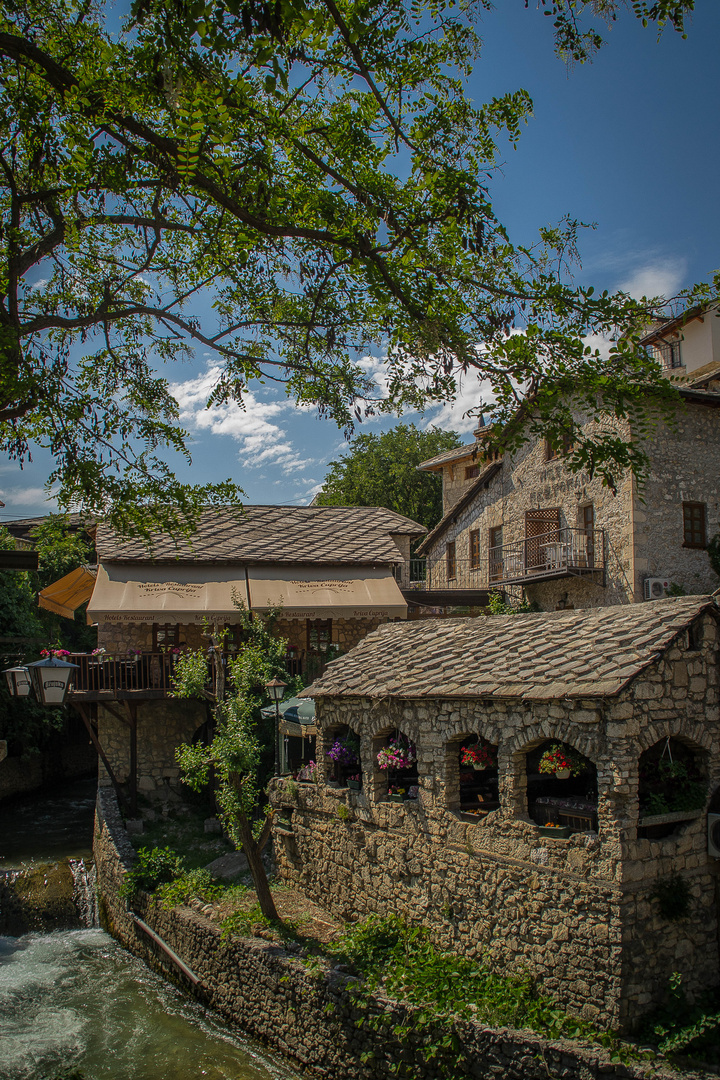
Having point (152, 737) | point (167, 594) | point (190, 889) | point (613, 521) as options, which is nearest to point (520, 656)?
point (190, 889)

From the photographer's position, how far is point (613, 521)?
2017cm

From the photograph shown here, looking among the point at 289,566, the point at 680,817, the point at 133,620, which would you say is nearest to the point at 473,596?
the point at 289,566

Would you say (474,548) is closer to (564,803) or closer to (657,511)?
(657,511)

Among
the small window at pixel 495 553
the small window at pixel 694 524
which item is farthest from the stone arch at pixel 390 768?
the small window at pixel 495 553

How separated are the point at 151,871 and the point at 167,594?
6325 millimetres

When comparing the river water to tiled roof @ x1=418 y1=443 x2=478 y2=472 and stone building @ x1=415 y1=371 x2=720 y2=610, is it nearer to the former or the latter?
stone building @ x1=415 y1=371 x2=720 y2=610

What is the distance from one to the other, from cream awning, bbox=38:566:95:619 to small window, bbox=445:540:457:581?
13991 mm

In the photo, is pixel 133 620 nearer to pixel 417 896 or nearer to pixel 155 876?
pixel 155 876

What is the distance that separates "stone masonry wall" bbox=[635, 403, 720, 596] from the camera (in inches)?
768

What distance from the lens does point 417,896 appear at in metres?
10.4

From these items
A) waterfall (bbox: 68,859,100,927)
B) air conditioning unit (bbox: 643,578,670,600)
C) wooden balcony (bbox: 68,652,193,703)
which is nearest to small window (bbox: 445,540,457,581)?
air conditioning unit (bbox: 643,578,670,600)

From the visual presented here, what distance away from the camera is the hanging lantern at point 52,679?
1070 centimetres

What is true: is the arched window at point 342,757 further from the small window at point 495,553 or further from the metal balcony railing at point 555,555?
the small window at point 495,553

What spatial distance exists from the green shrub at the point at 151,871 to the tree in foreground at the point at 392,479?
84.4 ft
